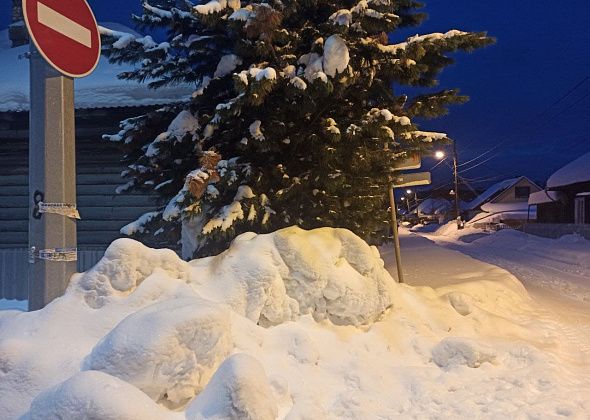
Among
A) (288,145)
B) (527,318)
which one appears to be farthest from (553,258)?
(288,145)

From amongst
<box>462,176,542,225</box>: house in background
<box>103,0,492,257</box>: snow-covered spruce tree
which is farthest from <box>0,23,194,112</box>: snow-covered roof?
<box>462,176,542,225</box>: house in background

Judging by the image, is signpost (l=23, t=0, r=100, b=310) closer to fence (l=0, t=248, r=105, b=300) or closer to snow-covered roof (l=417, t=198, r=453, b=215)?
fence (l=0, t=248, r=105, b=300)

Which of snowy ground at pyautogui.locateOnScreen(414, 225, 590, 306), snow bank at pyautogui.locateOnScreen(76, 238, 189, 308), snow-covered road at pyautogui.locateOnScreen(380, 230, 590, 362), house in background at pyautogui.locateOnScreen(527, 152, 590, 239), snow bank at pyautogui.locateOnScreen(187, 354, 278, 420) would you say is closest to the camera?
snow bank at pyautogui.locateOnScreen(187, 354, 278, 420)

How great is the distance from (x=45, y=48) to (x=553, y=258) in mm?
18561

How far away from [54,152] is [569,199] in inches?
1285

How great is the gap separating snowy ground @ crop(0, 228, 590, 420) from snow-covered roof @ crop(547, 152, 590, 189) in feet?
75.2

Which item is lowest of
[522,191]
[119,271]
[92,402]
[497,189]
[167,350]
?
[92,402]

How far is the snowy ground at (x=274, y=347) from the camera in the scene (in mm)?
2672

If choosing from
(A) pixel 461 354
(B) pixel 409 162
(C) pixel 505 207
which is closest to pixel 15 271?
(B) pixel 409 162

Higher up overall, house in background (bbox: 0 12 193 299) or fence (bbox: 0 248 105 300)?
house in background (bbox: 0 12 193 299)

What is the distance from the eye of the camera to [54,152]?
3072 millimetres

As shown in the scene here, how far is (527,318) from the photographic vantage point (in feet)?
21.2

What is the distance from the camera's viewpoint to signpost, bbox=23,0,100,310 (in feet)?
9.99

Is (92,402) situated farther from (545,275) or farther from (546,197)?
(546,197)
